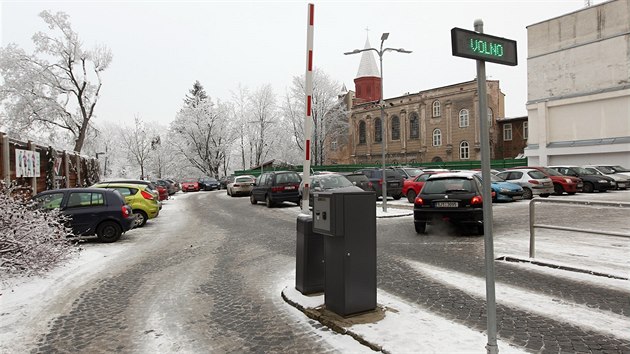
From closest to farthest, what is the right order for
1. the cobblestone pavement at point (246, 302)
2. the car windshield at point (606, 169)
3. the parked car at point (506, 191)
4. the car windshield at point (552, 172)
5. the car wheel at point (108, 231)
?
the cobblestone pavement at point (246, 302)
the car wheel at point (108, 231)
the parked car at point (506, 191)
the car windshield at point (552, 172)
the car windshield at point (606, 169)

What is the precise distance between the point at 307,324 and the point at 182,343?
1.35 metres

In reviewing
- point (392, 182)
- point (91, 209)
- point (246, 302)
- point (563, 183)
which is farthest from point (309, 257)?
point (563, 183)

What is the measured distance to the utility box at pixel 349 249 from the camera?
4.64 metres

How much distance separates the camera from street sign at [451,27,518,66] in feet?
10.2

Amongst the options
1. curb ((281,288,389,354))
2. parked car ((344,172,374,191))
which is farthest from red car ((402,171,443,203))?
curb ((281,288,389,354))

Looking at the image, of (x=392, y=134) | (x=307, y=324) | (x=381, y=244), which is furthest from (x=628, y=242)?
(x=392, y=134)

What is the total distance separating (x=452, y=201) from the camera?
10.3 meters

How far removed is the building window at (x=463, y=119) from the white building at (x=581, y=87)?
11535 mm

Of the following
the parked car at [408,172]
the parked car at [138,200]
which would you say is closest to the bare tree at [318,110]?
the parked car at [408,172]

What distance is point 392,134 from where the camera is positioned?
65.6m

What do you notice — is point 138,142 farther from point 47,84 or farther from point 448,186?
point 448,186

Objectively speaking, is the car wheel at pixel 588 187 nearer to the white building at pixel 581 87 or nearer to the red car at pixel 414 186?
the red car at pixel 414 186

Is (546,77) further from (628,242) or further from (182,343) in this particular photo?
(182,343)

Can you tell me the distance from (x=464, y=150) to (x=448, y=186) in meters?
48.1
